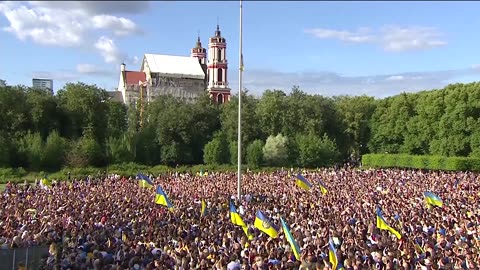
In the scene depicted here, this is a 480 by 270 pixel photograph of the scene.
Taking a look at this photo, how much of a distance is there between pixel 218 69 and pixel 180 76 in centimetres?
719

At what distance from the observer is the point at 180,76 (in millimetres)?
101875

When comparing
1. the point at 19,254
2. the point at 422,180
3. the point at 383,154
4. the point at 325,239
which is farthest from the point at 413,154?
the point at 19,254

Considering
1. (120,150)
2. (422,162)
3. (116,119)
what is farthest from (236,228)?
(116,119)

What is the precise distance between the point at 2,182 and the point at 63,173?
4.97 m

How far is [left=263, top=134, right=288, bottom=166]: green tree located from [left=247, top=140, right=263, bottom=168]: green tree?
61cm

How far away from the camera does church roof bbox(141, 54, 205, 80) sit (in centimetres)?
10138

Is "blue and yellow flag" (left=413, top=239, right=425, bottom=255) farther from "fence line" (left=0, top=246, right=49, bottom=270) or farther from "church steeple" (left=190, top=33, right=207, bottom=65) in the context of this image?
"church steeple" (left=190, top=33, right=207, bottom=65)

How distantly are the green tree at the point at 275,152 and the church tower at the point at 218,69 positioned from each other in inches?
1667

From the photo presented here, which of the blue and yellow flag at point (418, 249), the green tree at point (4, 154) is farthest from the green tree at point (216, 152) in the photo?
the blue and yellow flag at point (418, 249)

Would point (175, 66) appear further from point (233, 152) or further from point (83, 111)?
point (233, 152)

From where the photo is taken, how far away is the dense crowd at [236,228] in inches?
543

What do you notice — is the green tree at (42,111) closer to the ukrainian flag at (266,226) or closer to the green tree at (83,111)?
the green tree at (83,111)

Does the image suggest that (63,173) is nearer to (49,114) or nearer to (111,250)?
(49,114)

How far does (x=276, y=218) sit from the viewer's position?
2111 centimetres
